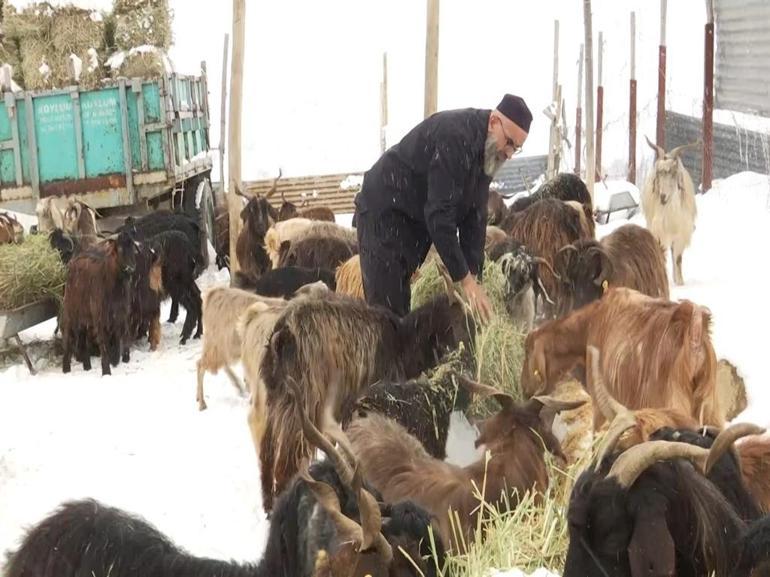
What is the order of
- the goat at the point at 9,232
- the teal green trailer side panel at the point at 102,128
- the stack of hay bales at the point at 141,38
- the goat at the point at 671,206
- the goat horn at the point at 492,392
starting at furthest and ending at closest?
the stack of hay bales at the point at 141,38 → the teal green trailer side panel at the point at 102,128 → the goat at the point at 9,232 → the goat at the point at 671,206 → the goat horn at the point at 492,392

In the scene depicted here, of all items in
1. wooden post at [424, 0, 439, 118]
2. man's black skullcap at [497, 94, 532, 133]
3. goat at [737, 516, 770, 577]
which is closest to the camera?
goat at [737, 516, 770, 577]

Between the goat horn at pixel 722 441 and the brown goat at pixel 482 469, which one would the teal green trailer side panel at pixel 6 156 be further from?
the goat horn at pixel 722 441

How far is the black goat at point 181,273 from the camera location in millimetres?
10594

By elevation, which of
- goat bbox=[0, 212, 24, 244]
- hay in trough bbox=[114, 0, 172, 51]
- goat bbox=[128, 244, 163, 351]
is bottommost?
goat bbox=[128, 244, 163, 351]

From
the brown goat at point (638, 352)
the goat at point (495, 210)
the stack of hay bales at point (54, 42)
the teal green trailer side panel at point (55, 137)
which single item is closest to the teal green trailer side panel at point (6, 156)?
the teal green trailer side panel at point (55, 137)

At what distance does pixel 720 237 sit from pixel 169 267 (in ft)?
22.5

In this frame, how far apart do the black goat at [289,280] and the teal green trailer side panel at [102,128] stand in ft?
14.9

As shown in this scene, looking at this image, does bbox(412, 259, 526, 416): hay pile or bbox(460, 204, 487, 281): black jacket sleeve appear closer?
bbox(412, 259, 526, 416): hay pile

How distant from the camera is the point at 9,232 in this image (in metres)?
11.4

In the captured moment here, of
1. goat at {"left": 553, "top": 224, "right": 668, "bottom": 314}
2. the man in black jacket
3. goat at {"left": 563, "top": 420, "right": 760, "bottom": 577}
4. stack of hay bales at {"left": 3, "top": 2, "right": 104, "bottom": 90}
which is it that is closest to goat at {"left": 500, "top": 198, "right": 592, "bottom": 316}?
goat at {"left": 553, "top": 224, "right": 668, "bottom": 314}

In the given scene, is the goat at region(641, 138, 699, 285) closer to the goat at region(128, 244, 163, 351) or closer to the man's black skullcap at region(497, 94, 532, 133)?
the goat at region(128, 244, 163, 351)

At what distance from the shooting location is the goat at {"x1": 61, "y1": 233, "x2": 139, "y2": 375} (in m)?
9.73

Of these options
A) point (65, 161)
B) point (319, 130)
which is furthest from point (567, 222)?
point (319, 130)

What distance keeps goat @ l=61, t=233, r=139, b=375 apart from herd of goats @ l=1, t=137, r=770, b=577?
0.02 metres
